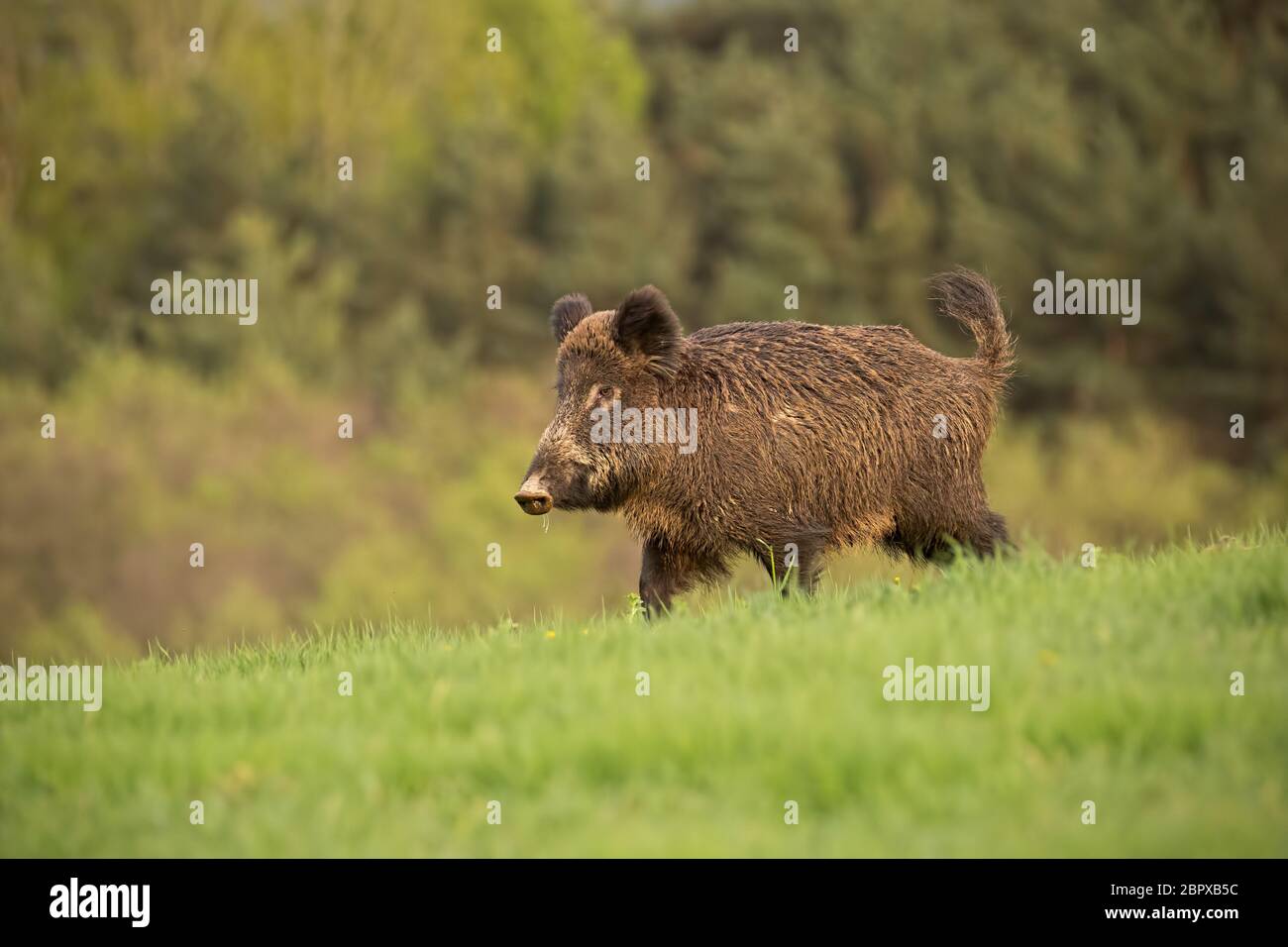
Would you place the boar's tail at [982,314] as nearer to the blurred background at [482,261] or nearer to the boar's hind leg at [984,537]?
the boar's hind leg at [984,537]

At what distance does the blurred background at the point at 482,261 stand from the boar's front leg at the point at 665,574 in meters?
28.2

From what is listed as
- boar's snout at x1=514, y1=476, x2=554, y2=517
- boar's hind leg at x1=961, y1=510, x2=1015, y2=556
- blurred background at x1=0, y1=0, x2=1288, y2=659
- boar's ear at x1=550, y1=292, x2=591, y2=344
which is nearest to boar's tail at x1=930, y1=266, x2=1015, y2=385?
boar's hind leg at x1=961, y1=510, x2=1015, y2=556

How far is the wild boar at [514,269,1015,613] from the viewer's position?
950 cm

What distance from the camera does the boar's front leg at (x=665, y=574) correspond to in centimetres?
984

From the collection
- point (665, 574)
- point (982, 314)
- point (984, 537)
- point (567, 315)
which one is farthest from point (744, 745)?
point (982, 314)

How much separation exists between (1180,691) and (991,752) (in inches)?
31.7

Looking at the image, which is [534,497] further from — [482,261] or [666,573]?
[482,261]

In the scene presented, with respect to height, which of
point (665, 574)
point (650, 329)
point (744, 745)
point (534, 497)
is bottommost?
point (744, 745)

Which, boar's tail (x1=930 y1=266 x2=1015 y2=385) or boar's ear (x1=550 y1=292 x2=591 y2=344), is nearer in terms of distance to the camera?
boar's ear (x1=550 y1=292 x2=591 y2=344)

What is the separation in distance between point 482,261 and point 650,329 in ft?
137

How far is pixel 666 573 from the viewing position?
9898 millimetres

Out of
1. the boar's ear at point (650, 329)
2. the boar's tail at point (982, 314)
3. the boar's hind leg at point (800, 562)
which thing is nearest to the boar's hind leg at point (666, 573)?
the boar's hind leg at point (800, 562)

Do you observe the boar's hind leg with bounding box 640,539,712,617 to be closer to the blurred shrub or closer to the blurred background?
the blurred background

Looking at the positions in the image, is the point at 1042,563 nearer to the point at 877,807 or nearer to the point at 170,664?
the point at 877,807
